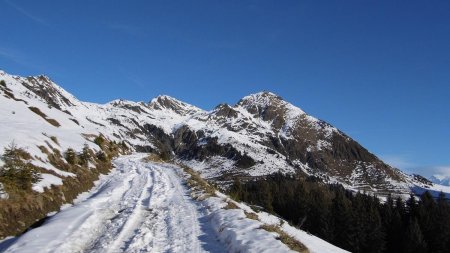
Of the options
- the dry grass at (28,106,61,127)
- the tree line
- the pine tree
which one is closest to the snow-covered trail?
the dry grass at (28,106,61,127)

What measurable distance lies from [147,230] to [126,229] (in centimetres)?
86

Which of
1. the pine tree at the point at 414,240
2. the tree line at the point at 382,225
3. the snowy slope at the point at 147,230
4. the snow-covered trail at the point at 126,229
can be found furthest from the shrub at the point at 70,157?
the pine tree at the point at 414,240

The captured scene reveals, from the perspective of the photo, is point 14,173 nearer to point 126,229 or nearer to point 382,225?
point 126,229

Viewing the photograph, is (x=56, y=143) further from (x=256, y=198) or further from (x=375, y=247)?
(x=256, y=198)

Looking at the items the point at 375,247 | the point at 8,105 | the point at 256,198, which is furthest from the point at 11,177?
the point at 256,198

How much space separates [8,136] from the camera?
2439 centimetres

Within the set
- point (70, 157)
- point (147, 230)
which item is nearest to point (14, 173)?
point (147, 230)

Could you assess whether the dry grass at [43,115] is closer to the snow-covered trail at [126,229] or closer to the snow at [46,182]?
the snow at [46,182]

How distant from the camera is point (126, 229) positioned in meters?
17.0

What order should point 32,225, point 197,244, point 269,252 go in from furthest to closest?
point 32,225, point 197,244, point 269,252

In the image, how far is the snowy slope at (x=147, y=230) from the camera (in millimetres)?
14445

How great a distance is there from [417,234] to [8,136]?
102 metres

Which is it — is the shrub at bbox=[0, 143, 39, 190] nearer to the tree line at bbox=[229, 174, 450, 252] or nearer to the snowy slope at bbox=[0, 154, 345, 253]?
the snowy slope at bbox=[0, 154, 345, 253]

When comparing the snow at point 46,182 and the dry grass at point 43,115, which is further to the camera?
the dry grass at point 43,115
